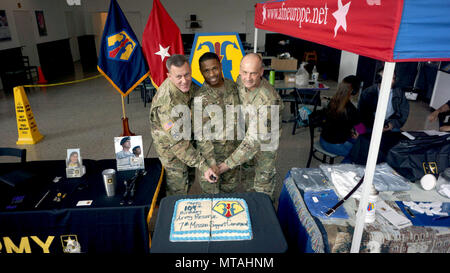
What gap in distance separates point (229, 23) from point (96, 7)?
6442mm

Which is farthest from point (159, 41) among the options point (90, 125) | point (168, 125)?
point (90, 125)

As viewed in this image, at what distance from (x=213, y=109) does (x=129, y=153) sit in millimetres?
753

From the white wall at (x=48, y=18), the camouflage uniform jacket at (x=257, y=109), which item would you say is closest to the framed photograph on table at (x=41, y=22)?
the white wall at (x=48, y=18)

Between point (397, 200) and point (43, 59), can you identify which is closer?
point (397, 200)

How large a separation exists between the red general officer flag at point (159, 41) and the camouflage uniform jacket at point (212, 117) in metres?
1.31

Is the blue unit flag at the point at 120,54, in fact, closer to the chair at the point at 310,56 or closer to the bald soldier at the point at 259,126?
the bald soldier at the point at 259,126

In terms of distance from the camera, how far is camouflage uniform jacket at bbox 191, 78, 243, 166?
231cm

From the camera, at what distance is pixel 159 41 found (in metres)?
3.35

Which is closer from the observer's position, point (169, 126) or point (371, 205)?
point (371, 205)

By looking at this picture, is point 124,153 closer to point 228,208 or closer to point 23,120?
point 228,208
